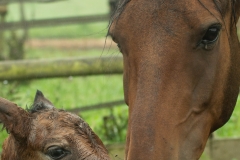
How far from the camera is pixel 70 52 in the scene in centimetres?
1997

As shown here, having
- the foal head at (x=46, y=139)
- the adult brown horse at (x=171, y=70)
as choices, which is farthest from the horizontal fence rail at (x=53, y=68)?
the adult brown horse at (x=171, y=70)

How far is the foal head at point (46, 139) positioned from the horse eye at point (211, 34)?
7.13 ft

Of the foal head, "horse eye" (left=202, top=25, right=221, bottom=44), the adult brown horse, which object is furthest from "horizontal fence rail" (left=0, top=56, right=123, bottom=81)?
"horse eye" (left=202, top=25, right=221, bottom=44)

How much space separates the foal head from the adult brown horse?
5.96 feet

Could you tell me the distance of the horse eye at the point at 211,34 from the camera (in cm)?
358

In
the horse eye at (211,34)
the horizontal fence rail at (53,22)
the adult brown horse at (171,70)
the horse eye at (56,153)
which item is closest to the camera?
the adult brown horse at (171,70)

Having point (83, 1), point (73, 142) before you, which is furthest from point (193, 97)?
point (83, 1)

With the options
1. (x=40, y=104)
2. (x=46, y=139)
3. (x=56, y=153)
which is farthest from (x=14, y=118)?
(x=40, y=104)

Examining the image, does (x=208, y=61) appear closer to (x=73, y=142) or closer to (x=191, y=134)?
(x=191, y=134)

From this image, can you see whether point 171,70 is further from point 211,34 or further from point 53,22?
point 53,22

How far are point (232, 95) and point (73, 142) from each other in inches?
75.1

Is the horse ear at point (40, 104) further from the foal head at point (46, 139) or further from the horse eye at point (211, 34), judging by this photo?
the horse eye at point (211, 34)

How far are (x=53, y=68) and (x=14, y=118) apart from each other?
270cm

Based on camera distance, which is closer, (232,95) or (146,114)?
(146,114)
